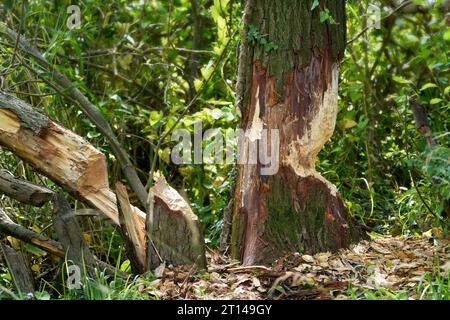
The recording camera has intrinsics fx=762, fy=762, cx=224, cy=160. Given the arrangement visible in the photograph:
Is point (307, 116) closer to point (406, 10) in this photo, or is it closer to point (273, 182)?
point (273, 182)

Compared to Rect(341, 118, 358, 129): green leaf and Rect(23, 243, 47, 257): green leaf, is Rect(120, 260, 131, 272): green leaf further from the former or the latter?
Rect(341, 118, 358, 129): green leaf

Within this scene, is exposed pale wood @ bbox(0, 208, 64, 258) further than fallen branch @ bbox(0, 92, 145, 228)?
Yes

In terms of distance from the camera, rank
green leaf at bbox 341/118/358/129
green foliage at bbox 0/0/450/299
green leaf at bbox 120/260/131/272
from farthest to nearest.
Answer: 1. green leaf at bbox 341/118/358/129
2. green foliage at bbox 0/0/450/299
3. green leaf at bbox 120/260/131/272

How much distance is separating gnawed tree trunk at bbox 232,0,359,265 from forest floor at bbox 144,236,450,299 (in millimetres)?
115

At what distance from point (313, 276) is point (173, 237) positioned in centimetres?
69

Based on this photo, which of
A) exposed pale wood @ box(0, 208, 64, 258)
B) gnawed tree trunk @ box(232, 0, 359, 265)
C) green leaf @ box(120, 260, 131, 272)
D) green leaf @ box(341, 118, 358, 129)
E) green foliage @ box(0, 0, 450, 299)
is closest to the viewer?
exposed pale wood @ box(0, 208, 64, 258)

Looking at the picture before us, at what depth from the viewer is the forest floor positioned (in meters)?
3.39

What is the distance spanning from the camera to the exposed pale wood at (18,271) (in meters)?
3.66

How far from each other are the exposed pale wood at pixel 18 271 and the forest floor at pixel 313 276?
25.5 inches

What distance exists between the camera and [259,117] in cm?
378

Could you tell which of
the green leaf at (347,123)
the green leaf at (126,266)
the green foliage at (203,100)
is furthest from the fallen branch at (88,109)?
the green leaf at (347,123)

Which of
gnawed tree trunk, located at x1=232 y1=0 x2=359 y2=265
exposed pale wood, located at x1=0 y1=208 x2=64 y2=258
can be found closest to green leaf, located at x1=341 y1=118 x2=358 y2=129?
gnawed tree trunk, located at x1=232 y1=0 x2=359 y2=265

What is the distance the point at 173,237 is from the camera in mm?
3643

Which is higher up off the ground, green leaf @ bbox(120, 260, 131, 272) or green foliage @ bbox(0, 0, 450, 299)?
green foliage @ bbox(0, 0, 450, 299)
